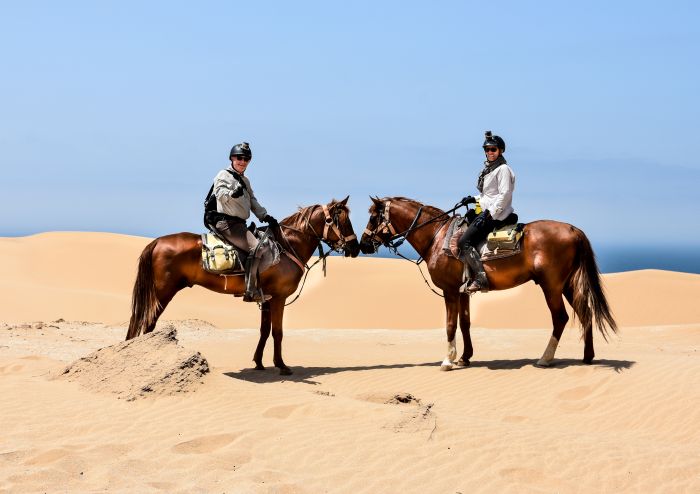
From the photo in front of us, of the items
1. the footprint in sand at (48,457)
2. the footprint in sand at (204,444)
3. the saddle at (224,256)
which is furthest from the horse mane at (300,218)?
the footprint in sand at (48,457)

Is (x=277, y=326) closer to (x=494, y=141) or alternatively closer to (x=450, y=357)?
(x=450, y=357)

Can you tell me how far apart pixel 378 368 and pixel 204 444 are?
585 cm

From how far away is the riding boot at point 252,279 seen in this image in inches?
464

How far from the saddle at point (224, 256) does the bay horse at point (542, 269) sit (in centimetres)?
171

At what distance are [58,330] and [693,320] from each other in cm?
1897

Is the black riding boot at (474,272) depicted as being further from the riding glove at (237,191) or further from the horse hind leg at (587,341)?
the riding glove at (237,191)

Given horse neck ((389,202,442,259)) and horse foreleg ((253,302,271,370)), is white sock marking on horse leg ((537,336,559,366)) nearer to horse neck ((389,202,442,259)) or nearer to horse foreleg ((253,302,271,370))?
horse neck ((389,202,442,259))

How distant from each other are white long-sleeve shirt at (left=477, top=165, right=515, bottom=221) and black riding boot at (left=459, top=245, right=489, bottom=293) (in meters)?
0.65

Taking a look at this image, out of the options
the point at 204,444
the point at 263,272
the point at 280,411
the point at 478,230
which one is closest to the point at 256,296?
the point at 263,272

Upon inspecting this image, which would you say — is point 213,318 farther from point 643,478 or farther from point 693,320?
point 643,478

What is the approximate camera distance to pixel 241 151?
1165 cm

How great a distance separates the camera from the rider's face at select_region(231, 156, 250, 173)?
11664 mm

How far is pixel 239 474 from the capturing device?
7109mm

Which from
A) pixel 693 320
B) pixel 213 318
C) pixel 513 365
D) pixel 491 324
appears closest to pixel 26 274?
pixel 213 318
